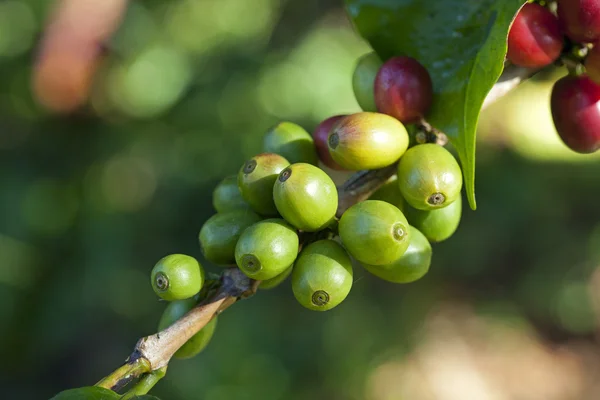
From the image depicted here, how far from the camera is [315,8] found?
5715mm

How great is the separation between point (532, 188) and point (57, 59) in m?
3.66

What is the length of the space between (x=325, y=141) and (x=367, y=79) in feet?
0.50

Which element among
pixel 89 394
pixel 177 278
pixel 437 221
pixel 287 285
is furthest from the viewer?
pixel 287 285

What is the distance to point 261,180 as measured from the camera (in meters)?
0.90

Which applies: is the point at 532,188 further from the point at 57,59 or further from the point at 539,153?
the point at 57,59

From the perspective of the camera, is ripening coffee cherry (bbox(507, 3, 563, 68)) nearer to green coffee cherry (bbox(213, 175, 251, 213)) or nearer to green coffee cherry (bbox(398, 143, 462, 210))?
green coffee cherry (bbox(398, 143, 462, 210))

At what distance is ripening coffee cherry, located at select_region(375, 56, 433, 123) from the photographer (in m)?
0.96

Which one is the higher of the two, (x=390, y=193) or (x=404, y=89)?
(x=404, y=89)

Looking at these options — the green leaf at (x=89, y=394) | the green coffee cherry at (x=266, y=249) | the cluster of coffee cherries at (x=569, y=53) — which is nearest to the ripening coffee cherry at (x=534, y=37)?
the cluster of coffee cherries at (x=569, y=53)

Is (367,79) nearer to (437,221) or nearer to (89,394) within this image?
(437,221)

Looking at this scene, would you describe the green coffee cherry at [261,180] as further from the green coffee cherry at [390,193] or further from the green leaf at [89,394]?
the green leaf at [89,394]

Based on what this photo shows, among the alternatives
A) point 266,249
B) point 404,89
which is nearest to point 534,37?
point 404,89

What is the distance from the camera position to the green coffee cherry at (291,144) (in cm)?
101

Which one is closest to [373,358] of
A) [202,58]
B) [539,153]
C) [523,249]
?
[523,249]
